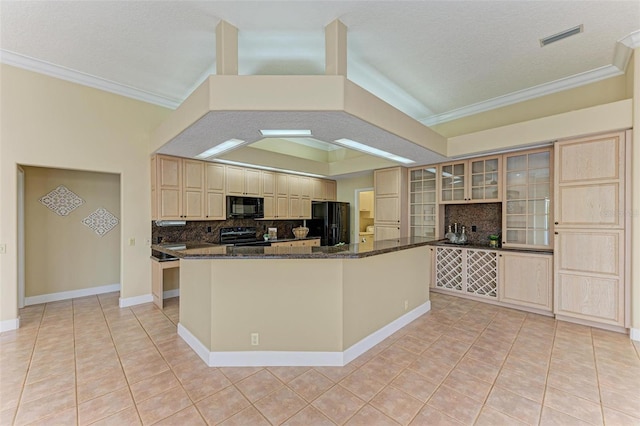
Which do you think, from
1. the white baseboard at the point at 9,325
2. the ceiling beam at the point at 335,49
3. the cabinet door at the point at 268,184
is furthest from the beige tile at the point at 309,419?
the cabinet door at the point at 268,184

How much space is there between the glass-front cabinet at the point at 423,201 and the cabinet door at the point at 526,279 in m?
1.26

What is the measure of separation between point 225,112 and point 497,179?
166 inches

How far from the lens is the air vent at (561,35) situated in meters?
2.76

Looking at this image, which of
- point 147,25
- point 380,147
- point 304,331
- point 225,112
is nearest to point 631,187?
point 380,147

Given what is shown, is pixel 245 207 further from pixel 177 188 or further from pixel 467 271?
pixel 467 271

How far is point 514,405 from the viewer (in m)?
2.00

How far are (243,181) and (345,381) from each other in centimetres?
411

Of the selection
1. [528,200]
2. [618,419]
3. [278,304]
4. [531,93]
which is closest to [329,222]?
[528,200]

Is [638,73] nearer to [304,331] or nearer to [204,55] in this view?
[304,331]

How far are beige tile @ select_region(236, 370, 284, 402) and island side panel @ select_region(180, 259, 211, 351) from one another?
0.54m

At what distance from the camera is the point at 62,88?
368cm

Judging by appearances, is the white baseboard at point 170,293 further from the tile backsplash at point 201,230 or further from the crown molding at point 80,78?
the crown molding at point 80,78

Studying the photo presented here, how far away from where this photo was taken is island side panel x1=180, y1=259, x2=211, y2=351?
8.53 ft

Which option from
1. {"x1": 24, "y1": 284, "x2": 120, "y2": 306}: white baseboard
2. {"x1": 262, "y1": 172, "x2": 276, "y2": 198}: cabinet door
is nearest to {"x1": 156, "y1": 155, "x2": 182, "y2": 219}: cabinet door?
{"x1": 262, "y1": 172, "x2": 276, "y2": 198}: cabinet door
